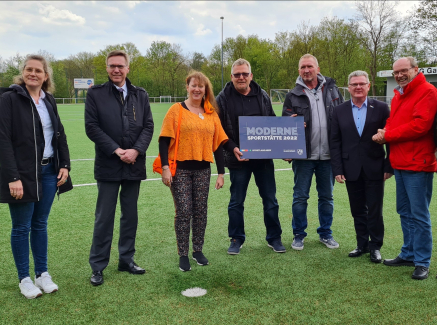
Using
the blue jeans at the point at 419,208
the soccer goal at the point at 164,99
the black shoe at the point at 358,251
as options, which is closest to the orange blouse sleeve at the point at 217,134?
the blue jeans at the point at 419,208

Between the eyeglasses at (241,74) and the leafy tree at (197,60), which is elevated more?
the leafy tree at (197,60)

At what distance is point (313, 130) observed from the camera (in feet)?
14.9

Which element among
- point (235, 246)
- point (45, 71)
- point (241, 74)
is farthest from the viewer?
point (235, 246)

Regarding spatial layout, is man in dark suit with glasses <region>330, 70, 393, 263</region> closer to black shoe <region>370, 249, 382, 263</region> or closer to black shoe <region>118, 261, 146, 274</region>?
black shoe <region>370, 249, 382, 263</region>

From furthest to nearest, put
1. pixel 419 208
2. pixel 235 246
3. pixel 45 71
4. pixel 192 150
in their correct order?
pixel 235 246 → pixel 192 150 → pixel 419 208 → pixel 45 71

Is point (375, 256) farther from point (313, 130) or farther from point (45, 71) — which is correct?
point (45, 71)

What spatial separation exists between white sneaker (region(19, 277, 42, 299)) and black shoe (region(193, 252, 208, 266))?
155 cm

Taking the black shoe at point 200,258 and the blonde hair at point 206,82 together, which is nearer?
the blonde hair at point 206,82

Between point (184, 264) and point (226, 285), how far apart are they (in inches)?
23.0

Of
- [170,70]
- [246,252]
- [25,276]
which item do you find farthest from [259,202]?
[170,70]

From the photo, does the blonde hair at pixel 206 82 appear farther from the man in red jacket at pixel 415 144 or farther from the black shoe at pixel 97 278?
the black shoe at pixel 97 278

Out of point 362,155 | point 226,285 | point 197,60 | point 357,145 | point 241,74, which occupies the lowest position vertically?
point 226,285

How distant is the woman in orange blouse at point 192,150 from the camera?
152 inches

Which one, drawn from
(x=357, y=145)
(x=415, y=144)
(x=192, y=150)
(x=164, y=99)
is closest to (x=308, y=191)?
(x=357, y=145)
